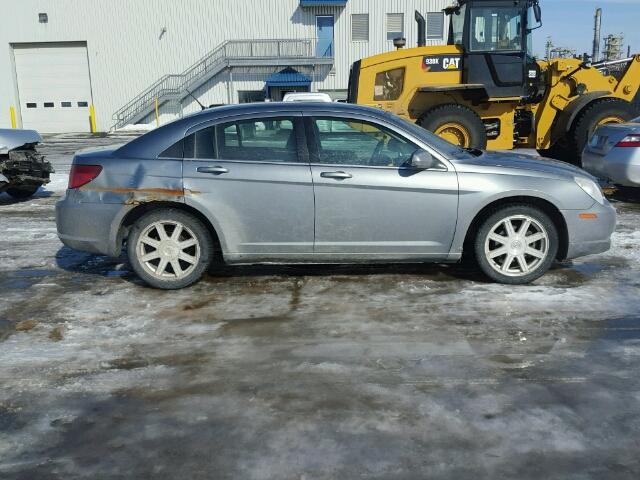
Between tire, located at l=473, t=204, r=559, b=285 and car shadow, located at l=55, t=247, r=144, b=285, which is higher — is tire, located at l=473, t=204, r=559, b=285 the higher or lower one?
the higher one

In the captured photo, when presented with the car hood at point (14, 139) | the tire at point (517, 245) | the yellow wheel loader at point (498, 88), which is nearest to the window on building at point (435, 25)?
the yellow wheel loader at point (498, 88)

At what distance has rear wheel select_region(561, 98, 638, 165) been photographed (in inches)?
460

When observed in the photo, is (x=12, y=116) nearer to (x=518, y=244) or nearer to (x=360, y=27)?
(x=360, y=27)

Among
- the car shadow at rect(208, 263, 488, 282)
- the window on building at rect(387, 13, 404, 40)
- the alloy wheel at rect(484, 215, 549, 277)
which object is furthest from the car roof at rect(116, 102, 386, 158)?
the window on building at rect(387, 13, 404, 40)

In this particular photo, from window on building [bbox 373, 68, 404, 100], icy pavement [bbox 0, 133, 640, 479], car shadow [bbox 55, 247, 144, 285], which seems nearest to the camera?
icy pavement [bbox 0, 133, 640, 479]

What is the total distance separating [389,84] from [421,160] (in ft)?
26.8

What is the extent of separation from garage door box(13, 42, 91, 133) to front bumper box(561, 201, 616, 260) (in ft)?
109

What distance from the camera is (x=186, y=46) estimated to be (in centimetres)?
3369

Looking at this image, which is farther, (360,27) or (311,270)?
(360,27)

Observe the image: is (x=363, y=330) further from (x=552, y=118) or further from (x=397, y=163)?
(x=552, y=118)

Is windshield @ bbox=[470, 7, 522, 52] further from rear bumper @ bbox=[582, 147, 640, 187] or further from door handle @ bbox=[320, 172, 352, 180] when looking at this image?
door handle @ bbox=[320, 172, 352, 180]

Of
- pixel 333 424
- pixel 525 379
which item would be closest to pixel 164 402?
pixel 333 424

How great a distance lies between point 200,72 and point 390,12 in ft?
34.3

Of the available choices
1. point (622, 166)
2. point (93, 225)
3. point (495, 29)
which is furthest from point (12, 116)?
point (622, 166)
